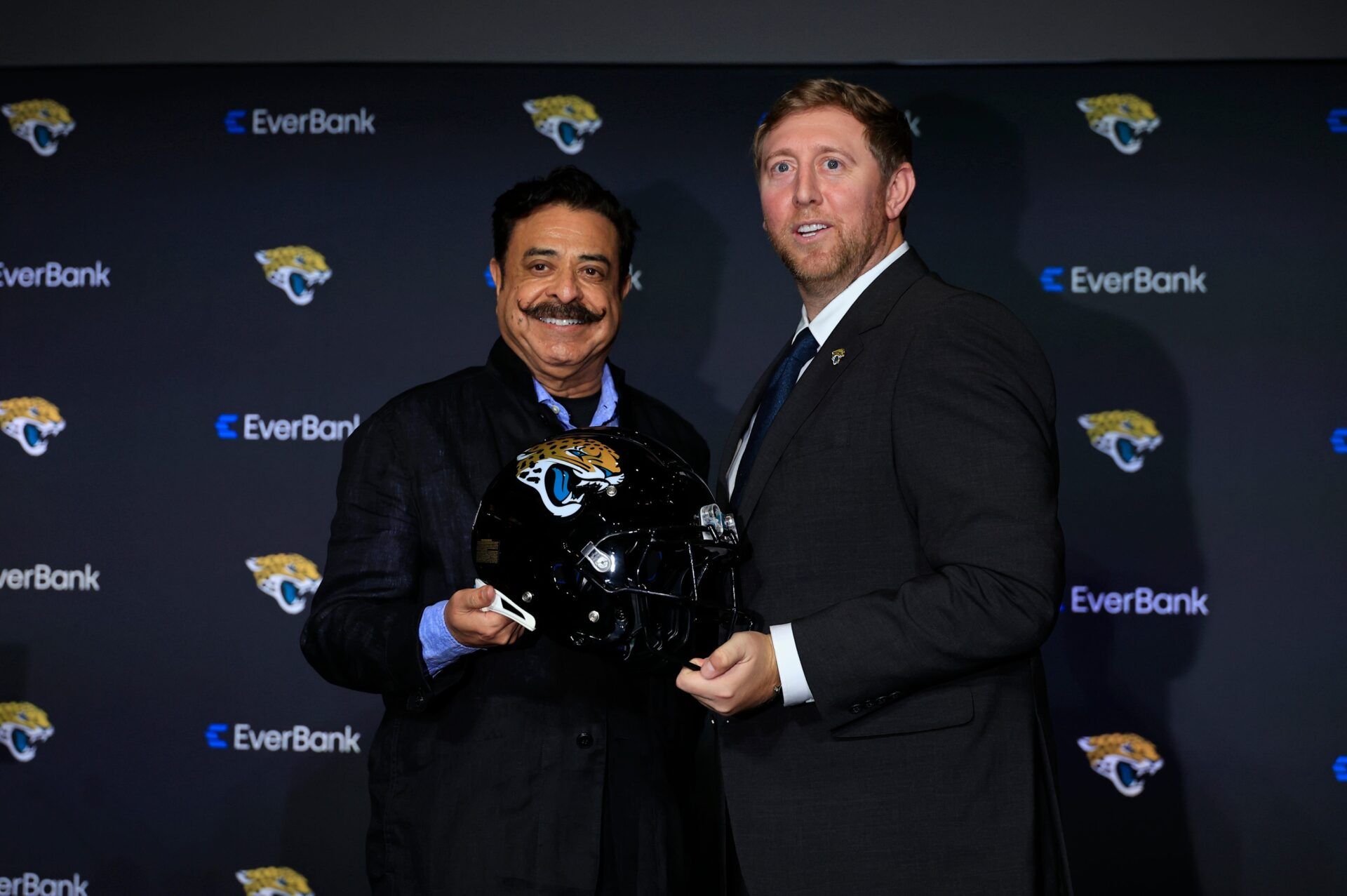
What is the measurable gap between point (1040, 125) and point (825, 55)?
777 mm

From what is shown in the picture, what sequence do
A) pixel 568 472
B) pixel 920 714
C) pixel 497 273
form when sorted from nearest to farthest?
A: pixel 920 714 → pixel 568 472 → pixel 497 273

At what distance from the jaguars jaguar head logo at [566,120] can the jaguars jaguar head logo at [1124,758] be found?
2.66 metres

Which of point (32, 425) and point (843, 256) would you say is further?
point (32, 425)

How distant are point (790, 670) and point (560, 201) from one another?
4.18 ft

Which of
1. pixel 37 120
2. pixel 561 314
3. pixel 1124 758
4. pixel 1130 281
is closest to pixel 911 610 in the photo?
pixel 561 314

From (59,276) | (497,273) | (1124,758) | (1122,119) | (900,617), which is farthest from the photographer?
(59,276)

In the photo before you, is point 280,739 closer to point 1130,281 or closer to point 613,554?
point 613,554

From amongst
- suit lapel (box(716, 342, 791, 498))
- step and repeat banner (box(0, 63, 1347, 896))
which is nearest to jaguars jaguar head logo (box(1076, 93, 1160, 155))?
step and repeat banner (box(0, 63, 1347, 896))

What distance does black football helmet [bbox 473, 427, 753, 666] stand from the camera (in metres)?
1.79

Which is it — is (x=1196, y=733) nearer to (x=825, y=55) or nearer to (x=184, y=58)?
(x=825, y=55)

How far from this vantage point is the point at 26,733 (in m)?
3.87

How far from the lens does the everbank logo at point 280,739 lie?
12.5 feet

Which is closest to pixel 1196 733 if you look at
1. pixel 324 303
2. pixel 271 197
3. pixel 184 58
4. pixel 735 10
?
pixel 735 10

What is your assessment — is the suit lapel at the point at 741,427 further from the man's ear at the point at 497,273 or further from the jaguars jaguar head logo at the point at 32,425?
the jaguars jaguar head logo at the point at 32,425
